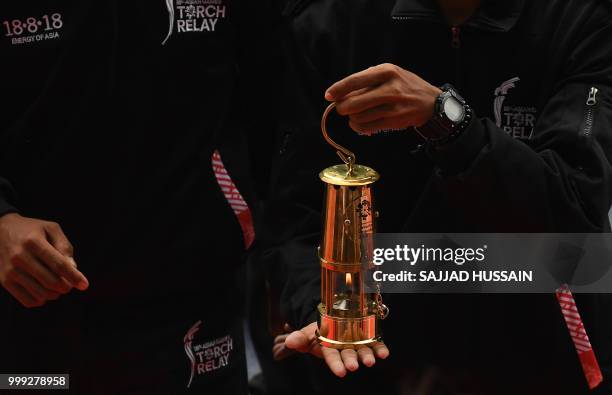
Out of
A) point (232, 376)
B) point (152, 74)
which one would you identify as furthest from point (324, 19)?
point (232, 376)

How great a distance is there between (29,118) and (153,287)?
0.55m

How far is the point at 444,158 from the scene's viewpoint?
96.6 inches

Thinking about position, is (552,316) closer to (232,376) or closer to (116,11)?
(232,376)

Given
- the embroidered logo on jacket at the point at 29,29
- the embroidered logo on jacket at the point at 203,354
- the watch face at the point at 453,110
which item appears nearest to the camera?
the watch face at the point at 453,110

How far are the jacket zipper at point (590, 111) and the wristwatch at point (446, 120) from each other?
0.34m

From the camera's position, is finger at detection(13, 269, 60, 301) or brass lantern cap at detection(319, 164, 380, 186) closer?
brass lantern cap at detection(319, 164, 380, 186)

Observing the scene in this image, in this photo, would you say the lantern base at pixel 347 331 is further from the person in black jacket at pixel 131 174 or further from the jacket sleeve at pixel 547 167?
the person in black jacket at pixel 131 174

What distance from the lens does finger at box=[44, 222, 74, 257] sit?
102 inches

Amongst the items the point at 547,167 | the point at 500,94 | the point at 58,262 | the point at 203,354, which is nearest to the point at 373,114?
the point at 547,167

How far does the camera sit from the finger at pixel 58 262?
8.36 ft

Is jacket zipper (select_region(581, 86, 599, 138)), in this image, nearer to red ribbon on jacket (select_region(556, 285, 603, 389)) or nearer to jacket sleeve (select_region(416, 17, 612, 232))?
jacket sleeve (select_region(416, 17, 612, 232))

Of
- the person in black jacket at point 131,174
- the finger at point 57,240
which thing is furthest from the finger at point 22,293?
the person in black jacket at point 131,174

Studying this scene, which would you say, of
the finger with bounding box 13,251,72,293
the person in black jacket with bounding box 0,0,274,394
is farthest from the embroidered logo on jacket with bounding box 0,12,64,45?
the finger with bounding box 13,251,72,293

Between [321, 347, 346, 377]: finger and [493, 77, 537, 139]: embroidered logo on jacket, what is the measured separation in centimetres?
75
